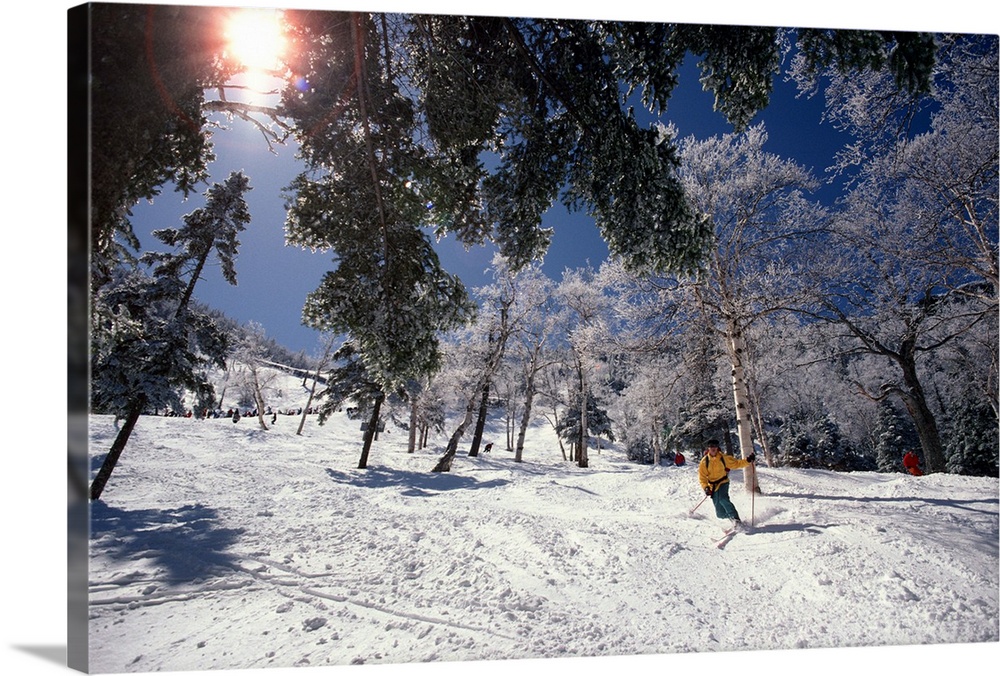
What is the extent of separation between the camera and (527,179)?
4160 mm

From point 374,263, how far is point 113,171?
187cm

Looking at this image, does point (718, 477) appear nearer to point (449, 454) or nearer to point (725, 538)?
point (725, 538)

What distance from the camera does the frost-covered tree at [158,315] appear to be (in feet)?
10.0

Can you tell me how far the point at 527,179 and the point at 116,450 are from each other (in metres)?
4.78

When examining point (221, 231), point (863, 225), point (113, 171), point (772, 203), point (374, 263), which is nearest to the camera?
point (113, 171)

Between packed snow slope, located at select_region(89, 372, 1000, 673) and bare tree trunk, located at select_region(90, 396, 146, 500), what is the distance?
0.10m

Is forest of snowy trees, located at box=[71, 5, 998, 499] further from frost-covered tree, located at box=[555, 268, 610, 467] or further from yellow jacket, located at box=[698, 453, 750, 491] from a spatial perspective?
frost-covered tree, located at box=[555, 268, 610, 467]

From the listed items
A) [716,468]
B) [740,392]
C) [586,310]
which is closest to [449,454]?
[586,310]

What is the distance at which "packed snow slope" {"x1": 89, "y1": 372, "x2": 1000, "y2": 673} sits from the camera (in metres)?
2.62

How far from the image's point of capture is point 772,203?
5.70 metres

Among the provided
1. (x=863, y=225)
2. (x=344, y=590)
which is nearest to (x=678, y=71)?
(x=863, y=225)

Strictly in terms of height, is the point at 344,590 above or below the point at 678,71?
below

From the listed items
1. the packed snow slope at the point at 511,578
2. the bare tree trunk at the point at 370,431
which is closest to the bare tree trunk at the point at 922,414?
the packed snow slope at the point at 511,578

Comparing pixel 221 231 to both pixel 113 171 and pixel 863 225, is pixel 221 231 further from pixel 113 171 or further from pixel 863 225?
pixel 863 225
